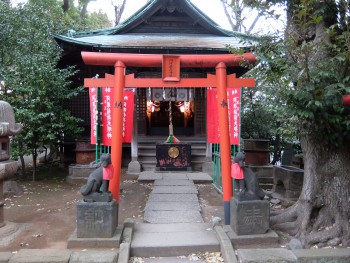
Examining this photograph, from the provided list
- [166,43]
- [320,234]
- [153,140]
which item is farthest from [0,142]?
[153,140]

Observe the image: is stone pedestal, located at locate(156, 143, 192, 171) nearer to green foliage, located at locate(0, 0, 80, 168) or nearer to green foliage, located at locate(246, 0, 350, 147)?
green foliage, located at locate(0, 0, 80, 168)

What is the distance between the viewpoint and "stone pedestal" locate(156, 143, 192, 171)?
1142 centimetres

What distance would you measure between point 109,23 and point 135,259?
2832 centimetres

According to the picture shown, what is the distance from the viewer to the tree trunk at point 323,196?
4902 mm

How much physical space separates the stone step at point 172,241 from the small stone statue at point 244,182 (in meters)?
0.90

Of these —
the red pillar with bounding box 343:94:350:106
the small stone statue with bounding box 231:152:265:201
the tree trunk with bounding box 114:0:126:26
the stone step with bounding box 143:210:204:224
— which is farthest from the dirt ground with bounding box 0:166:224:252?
the tree trunk with bounding box 114:0:126:26

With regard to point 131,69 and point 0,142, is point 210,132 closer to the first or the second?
point 131,69

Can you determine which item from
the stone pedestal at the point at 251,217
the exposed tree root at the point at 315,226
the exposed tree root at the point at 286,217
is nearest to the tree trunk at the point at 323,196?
the exposed tree root at the point at 315,226

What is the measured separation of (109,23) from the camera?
29.3m

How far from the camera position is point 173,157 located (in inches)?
452

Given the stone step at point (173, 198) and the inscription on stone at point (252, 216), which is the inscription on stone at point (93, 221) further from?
the stone step at point (173, 198)

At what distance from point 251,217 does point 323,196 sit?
1332mm

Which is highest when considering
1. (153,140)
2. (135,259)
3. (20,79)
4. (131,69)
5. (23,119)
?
A: (131,69)

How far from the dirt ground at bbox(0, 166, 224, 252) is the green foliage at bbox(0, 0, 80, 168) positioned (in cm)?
162
